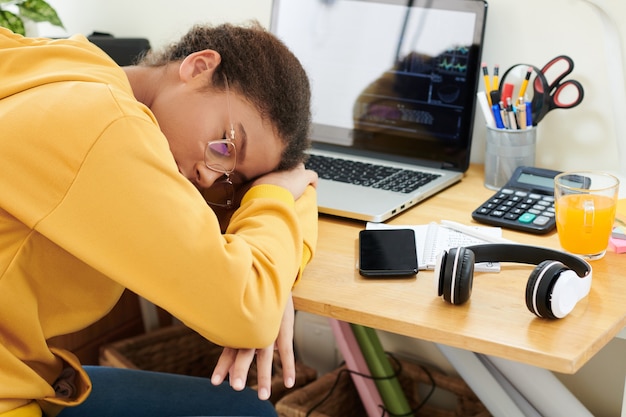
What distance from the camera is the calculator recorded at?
1.22 meters

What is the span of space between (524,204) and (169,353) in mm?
1073

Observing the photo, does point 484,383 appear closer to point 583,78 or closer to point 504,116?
point 504,116

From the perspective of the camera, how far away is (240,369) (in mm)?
968

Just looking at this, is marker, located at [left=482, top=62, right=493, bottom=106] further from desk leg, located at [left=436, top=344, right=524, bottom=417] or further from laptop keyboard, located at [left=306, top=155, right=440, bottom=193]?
desk leg, located at [left=436, top=344, right=524, bottom=417]

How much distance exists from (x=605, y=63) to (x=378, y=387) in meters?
0.77

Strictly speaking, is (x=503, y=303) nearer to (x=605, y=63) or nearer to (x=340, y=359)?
(x=605, y=63)

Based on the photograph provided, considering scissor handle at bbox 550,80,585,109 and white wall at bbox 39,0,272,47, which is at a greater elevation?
scissor handle at bbox 550,80,585,109

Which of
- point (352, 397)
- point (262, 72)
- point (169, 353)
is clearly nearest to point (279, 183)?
point (262, 72)

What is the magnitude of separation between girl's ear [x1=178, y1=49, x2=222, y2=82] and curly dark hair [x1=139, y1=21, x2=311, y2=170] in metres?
0.01

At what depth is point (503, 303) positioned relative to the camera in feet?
3.23

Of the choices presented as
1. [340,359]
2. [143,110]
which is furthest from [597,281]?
[340,359]

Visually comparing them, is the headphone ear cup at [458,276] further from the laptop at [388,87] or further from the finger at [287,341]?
the laptop at [388,87]

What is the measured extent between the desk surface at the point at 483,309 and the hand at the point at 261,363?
0.04 meters

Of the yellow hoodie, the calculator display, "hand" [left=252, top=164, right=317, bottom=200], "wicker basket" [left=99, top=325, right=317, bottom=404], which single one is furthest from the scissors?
"wicker basket" [left=99, top=325, right=317, bottom=404]
